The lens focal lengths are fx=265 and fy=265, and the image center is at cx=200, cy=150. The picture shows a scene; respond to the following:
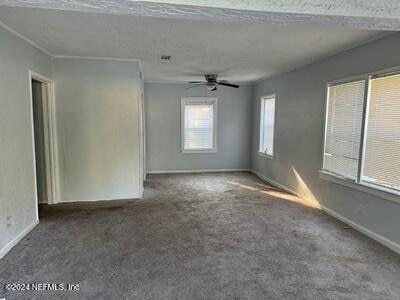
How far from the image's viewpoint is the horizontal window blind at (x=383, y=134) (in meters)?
3.03

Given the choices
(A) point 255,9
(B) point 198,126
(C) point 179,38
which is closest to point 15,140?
(C) point 179,38

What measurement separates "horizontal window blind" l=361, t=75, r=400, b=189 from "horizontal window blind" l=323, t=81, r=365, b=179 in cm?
17

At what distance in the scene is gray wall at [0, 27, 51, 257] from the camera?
2830 mm

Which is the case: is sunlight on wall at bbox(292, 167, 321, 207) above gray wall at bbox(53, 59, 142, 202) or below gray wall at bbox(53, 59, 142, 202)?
below

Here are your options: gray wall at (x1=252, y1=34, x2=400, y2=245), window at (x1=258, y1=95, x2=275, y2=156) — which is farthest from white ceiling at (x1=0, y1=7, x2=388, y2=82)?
window at (x1=258, y1=95, x2=275, y2=156)

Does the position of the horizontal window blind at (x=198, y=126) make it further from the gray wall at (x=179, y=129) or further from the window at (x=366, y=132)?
the window at (x=366, y=132)

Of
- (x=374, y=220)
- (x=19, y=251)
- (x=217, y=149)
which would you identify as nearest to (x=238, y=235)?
(x=374, y=220)

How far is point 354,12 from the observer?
1.57m

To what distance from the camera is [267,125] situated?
21.8 ft

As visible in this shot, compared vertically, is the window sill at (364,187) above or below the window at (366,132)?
below

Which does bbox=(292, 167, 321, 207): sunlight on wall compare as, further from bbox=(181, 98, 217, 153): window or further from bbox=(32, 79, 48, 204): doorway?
bbox=(32, 79, 48, 204): doorway

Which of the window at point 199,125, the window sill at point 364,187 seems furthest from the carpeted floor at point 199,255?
the window at point 199,125

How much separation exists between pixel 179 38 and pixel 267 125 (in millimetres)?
3954

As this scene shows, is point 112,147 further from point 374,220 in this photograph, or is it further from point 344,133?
point 374,220
